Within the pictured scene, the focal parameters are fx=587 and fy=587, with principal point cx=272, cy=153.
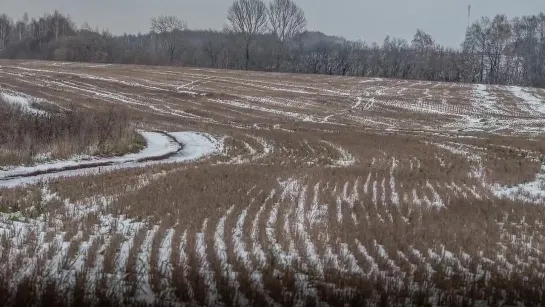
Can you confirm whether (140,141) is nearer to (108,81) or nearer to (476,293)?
(476,293)

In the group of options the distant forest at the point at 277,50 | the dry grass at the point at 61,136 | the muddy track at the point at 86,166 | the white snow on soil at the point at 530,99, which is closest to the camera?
the muddy track at the point at 86,166

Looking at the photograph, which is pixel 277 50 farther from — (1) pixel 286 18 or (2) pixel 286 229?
(2) pixel 286 229

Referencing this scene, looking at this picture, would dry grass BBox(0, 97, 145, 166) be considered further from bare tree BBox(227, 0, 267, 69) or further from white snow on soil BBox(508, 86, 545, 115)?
bare tree BBox(227, 0, 267, 69)

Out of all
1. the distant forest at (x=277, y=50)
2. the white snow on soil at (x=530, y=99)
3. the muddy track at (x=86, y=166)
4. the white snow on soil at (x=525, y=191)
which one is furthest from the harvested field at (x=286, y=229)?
the distant forest at (x=277, y=50)

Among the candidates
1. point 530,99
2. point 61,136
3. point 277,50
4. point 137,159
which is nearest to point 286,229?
point 137,159

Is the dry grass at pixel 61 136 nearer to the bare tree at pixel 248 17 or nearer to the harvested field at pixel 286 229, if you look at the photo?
the harvested field at pixel 286 229

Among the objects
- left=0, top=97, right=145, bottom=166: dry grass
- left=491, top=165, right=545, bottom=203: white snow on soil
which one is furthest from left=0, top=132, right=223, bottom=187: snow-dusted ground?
left=491, top=165, right=545, bottom=203: white snow on soil
